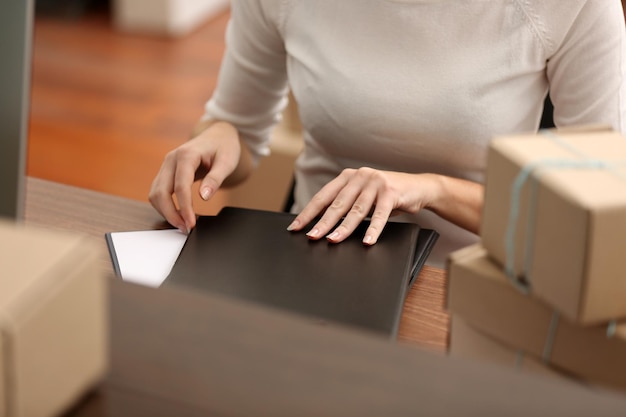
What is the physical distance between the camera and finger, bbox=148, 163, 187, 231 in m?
1.01

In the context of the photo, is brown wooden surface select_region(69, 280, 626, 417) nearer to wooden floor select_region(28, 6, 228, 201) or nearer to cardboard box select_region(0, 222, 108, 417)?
cardboard box select_region(0, 222, 108, 417)

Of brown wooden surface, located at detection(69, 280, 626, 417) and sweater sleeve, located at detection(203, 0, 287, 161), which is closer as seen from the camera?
brown wooden surface, located at detection(69, 280, 626, 417)

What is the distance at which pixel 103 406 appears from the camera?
0.46 metres

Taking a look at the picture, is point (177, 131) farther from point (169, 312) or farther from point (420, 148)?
point (169, 312)

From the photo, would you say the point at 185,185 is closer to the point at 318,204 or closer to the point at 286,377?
the point at 318,204

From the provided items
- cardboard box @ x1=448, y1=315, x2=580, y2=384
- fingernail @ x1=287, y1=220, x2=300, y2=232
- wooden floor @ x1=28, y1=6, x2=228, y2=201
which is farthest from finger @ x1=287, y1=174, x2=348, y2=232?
wooden floor @ x1=28, y1=6, x2=228, y2=201

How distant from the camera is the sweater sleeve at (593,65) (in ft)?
3.51

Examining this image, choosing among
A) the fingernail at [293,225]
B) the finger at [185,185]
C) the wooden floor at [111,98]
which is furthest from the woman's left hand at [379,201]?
the wooden floor at [111,98]

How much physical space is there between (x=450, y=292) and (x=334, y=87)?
0.57 metres

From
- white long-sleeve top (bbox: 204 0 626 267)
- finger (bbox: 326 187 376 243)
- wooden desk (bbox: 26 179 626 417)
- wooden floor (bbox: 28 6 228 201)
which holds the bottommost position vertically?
wooden floor (bbox: 28 6 228 201)

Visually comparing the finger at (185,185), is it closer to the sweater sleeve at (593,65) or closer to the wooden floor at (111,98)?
the sweater sleeve at (593,65)

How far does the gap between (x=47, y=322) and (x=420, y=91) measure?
0.80m

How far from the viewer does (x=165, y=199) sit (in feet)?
3.35

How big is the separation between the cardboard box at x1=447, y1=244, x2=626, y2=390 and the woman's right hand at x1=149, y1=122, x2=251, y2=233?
416 millimetres
